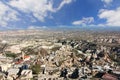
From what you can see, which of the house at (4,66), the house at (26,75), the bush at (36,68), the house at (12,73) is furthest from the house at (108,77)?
the house at (4,66)

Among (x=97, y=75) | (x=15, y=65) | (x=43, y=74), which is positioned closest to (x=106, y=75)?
(x=97, y=75)

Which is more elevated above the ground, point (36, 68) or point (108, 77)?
point (36, 68)

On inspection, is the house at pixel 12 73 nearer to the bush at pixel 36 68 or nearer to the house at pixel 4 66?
the house at pixel 4 66

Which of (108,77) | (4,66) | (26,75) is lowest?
(108,77)

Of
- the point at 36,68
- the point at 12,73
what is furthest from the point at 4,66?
the point at 36,68

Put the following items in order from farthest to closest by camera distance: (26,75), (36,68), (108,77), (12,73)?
(36,68) < (12,73) < (26,75) < (108,77)

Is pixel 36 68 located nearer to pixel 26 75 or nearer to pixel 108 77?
pixel 26 75

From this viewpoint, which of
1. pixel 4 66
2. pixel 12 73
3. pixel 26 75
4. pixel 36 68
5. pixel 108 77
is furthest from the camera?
pixel 4 66

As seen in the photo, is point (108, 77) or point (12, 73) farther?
point (12, 73)

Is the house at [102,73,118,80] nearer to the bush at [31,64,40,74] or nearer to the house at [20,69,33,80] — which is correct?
the bush at [31,64,40,74]

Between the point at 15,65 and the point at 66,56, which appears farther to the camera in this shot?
the point at 66,56

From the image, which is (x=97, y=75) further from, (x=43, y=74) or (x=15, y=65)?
(x=15, y=65)
